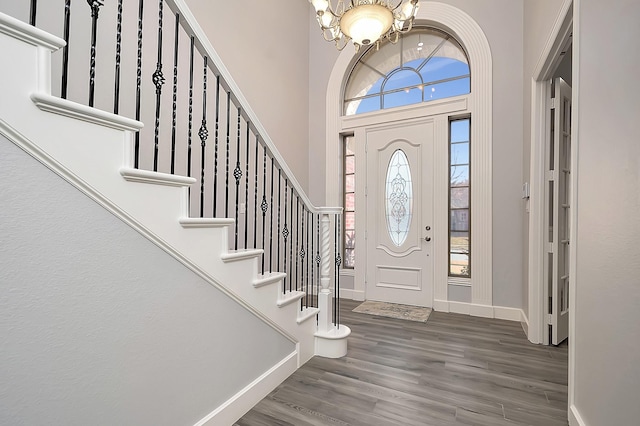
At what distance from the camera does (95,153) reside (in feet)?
3.62

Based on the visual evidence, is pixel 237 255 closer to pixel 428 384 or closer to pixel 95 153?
pixel 95 153

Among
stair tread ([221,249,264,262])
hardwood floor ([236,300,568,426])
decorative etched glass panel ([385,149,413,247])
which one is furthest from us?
decorative etched glass panel ([385,149,413,247])

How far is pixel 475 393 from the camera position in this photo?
200 centimetres

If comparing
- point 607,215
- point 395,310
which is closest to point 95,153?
point 607,215

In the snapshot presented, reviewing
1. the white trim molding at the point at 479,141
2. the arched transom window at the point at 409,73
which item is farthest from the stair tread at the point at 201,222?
the arched transom window at the point at 409,73

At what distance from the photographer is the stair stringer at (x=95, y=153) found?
2.99ft

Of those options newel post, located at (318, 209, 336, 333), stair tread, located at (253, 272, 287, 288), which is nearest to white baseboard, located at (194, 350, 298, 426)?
newel post, located at (318, 209, 336, 333)

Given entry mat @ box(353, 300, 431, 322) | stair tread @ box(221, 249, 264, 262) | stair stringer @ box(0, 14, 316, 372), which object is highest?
stair stringer @ box(0, 14, 316, 372)

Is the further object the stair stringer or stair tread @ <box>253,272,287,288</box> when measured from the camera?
stair tread @ <box>253,272,287,288</box>

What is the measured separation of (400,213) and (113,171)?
3.56 metres

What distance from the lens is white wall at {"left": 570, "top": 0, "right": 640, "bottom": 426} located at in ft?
3.80

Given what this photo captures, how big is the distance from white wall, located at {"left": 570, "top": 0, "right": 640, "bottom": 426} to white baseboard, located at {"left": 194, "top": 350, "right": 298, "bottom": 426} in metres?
1.67

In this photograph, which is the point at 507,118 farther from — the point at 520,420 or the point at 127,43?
the point at 127,43

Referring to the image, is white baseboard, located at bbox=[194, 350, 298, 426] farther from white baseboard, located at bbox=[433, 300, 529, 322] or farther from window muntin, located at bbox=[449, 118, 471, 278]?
window muntin, located at bbox=[449, 118, 471, 278]
